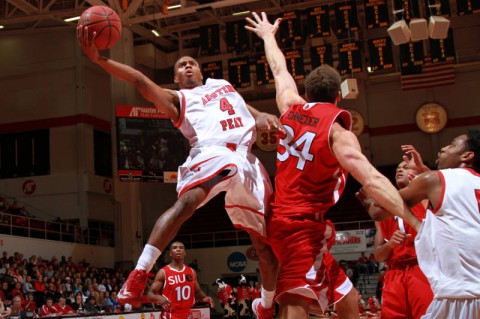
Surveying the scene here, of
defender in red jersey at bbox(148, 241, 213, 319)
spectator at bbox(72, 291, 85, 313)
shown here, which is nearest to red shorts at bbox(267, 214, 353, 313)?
defender in red jersey at bbox(148, 241, 213, 319)

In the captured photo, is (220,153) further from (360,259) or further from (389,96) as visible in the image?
(389,96)

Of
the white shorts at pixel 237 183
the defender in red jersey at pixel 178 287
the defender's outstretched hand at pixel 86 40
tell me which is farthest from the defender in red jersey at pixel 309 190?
the defender in red jersey at pixel 178 287

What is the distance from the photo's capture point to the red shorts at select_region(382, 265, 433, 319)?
5062mm

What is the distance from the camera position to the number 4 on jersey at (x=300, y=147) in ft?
13.6

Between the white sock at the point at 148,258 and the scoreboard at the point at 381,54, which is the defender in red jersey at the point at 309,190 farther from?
the scoreboard at the point at 381,54

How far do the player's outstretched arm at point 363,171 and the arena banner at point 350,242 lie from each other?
61.7 ft

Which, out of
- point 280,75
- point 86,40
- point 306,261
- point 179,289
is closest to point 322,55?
point 179,289

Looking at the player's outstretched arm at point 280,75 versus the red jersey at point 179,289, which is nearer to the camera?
the player's outstretched arm at point 280,75

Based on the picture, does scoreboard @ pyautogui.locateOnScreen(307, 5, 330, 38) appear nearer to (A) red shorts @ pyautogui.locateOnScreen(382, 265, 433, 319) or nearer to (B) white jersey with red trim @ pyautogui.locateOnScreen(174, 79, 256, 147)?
(B) white jersey with red trim @ pyautogui.locateOnScreen(174, 79, 256, 147)

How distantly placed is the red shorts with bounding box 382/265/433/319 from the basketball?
2.97 meters

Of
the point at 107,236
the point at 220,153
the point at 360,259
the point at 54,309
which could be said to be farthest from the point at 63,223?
the point at 220,153

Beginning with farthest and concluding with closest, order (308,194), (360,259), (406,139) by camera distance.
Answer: (406,139) → (360,259) → (308,194)

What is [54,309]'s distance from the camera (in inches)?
591

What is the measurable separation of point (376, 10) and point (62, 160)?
12.9m
